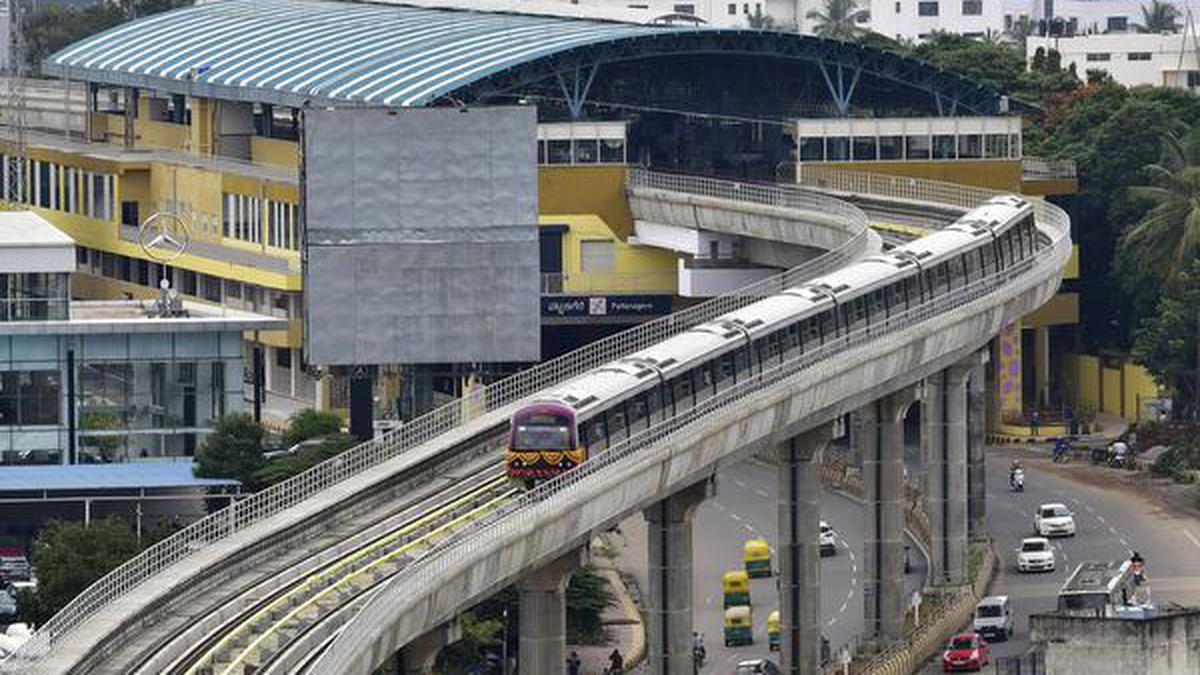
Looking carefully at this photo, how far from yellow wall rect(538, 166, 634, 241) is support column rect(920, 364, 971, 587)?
112 ft

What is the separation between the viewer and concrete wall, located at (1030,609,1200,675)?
333ft

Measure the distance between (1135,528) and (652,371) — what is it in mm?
43420

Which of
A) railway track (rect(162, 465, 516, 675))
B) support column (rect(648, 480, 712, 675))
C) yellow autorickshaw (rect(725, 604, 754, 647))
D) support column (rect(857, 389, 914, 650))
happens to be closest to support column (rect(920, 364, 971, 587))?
support column (rect(857, 389, 914, 650))

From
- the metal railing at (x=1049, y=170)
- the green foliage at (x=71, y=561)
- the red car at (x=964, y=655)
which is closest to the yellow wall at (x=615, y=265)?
the metal railing at (x=1049, y=170)

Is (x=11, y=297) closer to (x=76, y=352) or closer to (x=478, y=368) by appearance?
(x=76, y=352)

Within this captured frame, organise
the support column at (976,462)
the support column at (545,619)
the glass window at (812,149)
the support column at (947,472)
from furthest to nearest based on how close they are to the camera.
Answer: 1. the glass window at (812,149)
2. the support column at (976,462)
3. the support column at (947,472)
4. the support column at (545,619)

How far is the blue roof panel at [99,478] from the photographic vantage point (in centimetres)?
13538

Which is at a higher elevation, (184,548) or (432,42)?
(432,42)

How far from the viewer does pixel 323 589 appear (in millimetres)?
96875

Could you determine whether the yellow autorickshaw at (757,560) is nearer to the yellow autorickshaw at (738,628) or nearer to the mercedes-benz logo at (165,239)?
the yellow autorickshaw at (738,628)

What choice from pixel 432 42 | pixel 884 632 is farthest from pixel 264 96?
pixel 884 632

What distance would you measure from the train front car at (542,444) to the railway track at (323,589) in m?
1.27

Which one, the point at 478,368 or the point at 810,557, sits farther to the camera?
the point at 478,368

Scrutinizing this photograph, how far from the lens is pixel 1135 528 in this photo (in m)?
152
